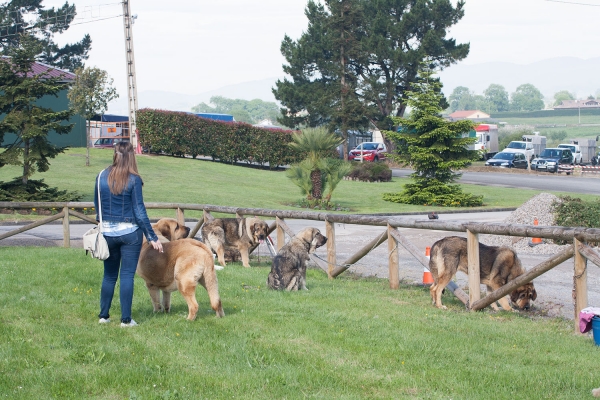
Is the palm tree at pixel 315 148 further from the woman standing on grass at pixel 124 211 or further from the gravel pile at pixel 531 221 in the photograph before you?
the woman standing on grass at pixel 124 211

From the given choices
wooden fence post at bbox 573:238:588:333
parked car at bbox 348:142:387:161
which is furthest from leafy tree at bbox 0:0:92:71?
wooden fence post at bbox 573:238:588:333

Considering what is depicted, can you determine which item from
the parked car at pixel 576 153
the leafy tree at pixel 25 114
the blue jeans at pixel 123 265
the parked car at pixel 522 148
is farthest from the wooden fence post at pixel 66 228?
the parked car at pixel 576 153

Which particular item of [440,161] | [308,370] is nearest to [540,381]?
[308,370]

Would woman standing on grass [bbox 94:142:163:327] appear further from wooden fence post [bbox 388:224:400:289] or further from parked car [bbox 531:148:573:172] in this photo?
parked car [bbox 531:148:573:172]

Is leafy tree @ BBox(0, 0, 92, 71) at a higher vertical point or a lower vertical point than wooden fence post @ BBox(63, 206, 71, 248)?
higher

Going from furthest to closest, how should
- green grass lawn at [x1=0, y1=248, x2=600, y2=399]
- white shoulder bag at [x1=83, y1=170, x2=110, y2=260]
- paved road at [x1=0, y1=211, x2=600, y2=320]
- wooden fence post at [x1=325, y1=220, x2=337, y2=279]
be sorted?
wooden fence post at [x1=325, y1=220, x2=337, y2=279]
paved road at [x1=0, y1=211, x2=600, y2=320]
white shoulder bag at [x1=83, y1=170, x2=110, y2=260]
green grass lawn at [x1=0, y1=248, x2=600, y2=399]

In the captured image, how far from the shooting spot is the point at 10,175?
30.8 metres

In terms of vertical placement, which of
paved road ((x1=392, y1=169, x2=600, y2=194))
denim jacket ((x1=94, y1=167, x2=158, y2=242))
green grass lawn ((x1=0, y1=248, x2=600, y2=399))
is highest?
denim jacket ((x1=94, y1=167, x2=158, y2=242))

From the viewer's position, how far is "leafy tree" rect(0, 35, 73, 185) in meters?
21.5

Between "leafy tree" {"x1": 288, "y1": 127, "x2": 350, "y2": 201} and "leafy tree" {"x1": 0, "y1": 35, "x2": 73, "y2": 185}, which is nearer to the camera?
"leafy tree" {"x1": 0, "y1": 35, "x2": 73, "y2": 185}

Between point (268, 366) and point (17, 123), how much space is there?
1859 cm

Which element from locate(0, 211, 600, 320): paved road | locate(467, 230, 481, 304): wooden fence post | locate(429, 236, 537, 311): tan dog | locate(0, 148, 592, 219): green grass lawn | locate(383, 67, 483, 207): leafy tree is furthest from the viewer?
locate(383, 67, 483, 207): leafy tree

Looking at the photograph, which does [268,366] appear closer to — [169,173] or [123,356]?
[123,356]

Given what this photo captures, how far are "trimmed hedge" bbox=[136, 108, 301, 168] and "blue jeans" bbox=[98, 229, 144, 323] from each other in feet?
115
